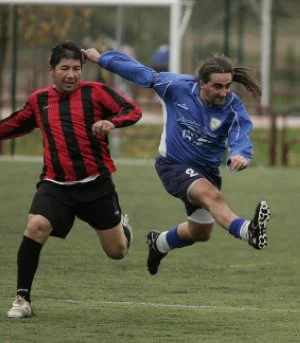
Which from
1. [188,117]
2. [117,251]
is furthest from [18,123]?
[188,117]

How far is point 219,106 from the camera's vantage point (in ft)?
29.0

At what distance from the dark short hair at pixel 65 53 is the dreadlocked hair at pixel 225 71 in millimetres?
911

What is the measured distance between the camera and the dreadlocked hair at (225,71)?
8.74m

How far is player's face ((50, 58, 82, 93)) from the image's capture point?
8297 millimetres

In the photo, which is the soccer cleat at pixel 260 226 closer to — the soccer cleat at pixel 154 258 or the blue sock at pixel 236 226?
the blue sock at pixel 236 226

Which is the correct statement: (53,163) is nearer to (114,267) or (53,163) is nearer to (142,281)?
(142,281)

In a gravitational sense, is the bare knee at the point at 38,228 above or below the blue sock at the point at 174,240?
above

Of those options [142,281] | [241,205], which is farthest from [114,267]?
[241,205]

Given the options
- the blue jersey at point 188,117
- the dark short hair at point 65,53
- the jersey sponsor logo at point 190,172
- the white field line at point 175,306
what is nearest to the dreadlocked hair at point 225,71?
the blue jersey at point 188,117

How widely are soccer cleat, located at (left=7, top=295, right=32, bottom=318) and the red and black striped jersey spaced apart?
0.82 m

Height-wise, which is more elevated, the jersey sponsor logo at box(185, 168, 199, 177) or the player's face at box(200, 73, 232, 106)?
the player's face at box(200, 73, 232, 106)

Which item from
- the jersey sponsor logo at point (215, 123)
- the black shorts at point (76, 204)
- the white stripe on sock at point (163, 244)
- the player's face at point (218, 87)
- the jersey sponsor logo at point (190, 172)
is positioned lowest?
the white stripe on sock at point (163, 244)

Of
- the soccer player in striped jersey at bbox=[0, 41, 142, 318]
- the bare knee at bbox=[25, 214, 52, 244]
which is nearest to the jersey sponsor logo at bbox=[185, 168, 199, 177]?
the soccer player in striped jersey at bbox=[0, 41, 142, 318]

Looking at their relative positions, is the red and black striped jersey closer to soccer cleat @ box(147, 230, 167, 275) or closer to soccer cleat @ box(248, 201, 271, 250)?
soccer cleat @ box(248, 201, 271, 250)
